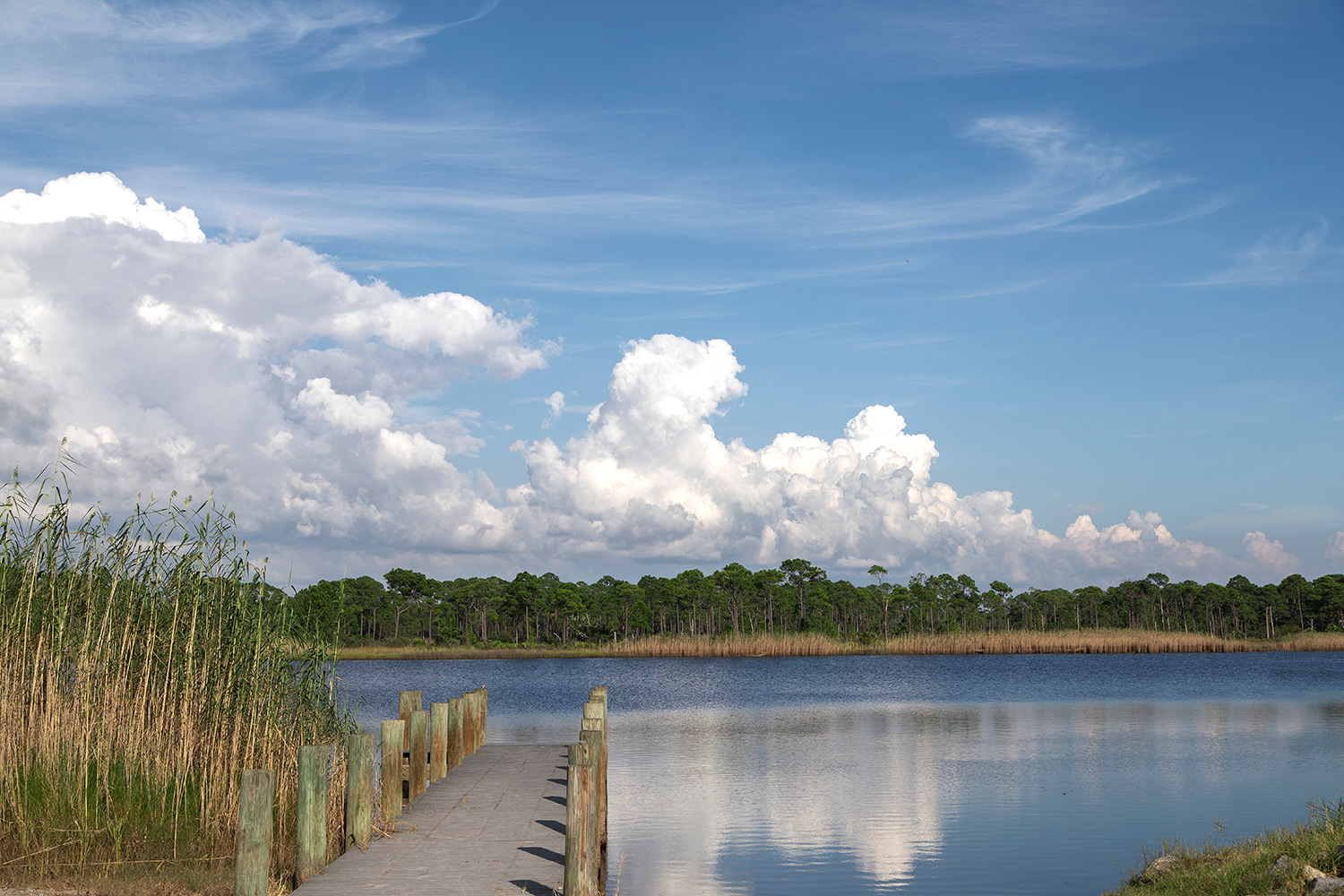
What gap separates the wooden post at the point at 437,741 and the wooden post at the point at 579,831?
5620 millimetres

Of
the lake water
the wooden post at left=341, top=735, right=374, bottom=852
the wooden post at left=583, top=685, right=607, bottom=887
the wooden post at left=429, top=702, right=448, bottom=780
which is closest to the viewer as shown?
the wooden post at left=583, top=685, right=607, bottom=887

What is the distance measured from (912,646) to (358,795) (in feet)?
236

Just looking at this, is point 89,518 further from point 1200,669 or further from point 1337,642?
point 1337,642

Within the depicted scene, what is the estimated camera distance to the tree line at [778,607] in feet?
318

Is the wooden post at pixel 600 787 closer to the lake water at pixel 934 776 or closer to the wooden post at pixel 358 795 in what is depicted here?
the lake water at pixel 934 776

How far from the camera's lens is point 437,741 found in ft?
47.8

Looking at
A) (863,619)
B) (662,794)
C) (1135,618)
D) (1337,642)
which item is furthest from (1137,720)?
(1135,618)

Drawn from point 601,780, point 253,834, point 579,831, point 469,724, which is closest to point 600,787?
point 601,780

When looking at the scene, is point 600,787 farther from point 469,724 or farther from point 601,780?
point 469,724

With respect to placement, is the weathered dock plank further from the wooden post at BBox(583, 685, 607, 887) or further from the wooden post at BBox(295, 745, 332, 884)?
the wooden post at BBox(583, 685, 607, 887)

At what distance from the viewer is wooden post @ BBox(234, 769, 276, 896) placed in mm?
8297

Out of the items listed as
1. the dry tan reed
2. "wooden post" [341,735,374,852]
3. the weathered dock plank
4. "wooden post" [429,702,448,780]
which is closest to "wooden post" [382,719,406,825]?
the weathered dock plank

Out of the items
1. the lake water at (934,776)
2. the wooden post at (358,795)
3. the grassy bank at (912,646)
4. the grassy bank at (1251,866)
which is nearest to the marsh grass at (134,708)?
the wooden post at (358,795)

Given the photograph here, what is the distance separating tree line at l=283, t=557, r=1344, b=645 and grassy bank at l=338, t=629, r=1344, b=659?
8.44 metres
